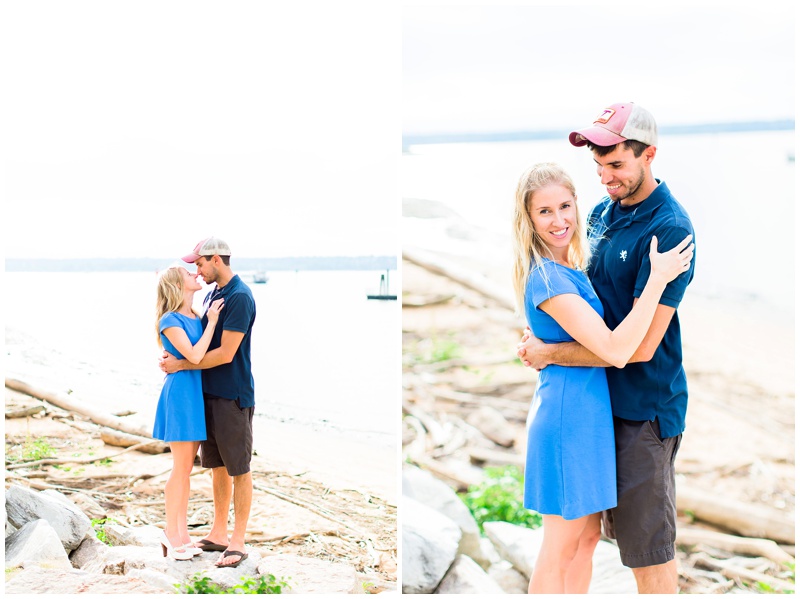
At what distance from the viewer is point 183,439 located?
10.5ft

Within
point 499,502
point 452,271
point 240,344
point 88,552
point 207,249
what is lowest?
point 499,502

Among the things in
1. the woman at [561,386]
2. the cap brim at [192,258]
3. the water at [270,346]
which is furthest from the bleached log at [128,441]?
the woman at [561,386]

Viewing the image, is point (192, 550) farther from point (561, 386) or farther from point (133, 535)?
point (561, 386)

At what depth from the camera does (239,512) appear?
3.30 m

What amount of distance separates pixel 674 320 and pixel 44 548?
288 cm

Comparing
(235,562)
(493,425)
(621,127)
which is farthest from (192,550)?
(493,425)

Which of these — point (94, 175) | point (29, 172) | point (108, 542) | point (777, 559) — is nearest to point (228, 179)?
point (94, 175)

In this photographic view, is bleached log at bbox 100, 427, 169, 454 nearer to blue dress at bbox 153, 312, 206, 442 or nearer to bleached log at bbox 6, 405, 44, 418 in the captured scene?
bleached log at bbox 6, 405, 44, 418

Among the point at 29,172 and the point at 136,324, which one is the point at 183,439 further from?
the point at 29,172

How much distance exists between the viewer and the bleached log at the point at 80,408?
158 inches

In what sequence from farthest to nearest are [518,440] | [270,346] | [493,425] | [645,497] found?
[493,425] → [518,440] → [270,346] → [645,497]

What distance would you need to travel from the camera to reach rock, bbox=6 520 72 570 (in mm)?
3328

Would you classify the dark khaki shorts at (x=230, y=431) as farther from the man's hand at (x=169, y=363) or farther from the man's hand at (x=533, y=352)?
the man's hand at (x=533, y=352)

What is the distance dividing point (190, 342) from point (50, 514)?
118 centimetres
